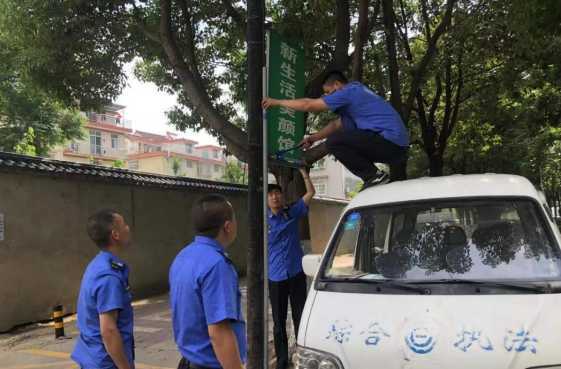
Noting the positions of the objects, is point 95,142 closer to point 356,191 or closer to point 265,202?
point 356,191

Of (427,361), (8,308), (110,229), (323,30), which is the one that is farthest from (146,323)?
(427,361)

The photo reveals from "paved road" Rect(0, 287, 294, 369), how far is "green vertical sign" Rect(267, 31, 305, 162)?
2370 millimetres

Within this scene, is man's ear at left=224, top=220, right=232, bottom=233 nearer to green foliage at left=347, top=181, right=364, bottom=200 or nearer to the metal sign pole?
the metal sign pole

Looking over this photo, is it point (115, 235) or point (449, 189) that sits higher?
point (449, 189)

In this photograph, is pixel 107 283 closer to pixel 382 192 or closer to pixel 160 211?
pixel 382 192

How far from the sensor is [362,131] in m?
4.24

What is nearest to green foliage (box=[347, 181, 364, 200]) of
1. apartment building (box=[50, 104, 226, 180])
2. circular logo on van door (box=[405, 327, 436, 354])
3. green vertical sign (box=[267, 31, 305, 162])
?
green vertical sign (box=[267, 31, 305, 162])

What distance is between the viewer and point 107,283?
8.57ft

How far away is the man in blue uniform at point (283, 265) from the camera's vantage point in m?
4.91

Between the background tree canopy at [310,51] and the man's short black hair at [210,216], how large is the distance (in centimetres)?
451

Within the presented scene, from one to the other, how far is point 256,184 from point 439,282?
148 centimetres

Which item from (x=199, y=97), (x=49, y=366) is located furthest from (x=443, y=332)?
(x=199, y=97)

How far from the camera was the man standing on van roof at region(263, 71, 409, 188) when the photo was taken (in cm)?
423

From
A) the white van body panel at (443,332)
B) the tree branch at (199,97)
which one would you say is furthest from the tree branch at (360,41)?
the white van body panel at (443,332)
